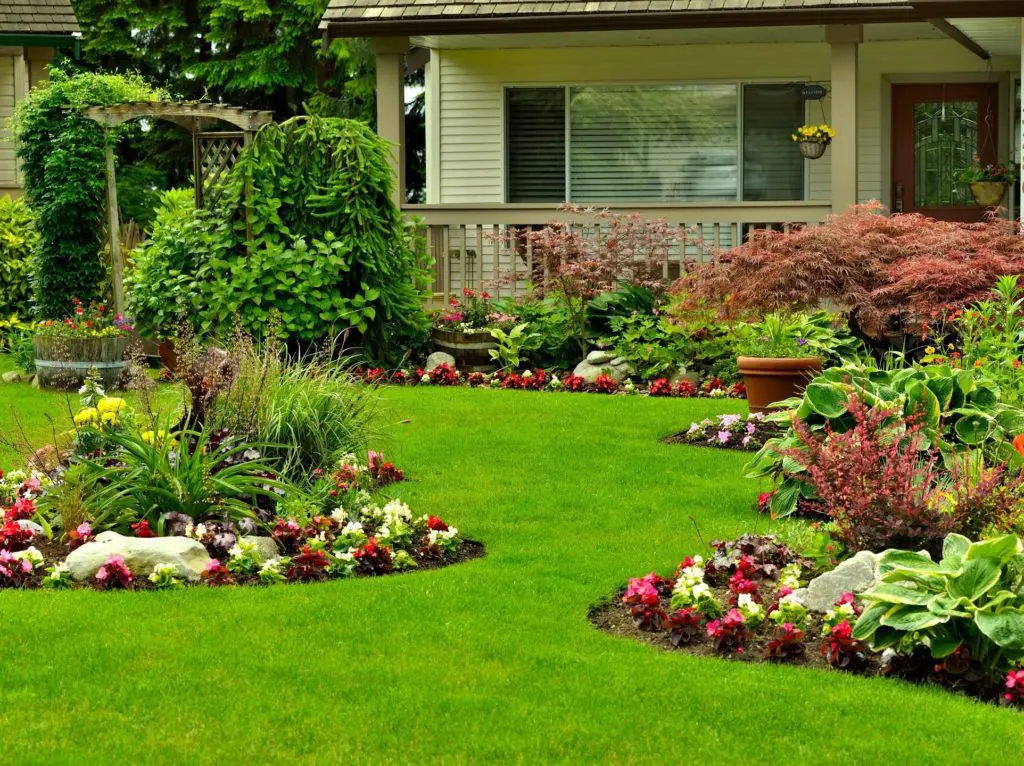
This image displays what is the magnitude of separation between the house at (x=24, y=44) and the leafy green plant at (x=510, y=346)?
327 inches

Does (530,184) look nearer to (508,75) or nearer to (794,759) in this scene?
(508,75)

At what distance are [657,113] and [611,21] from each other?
2564 mm

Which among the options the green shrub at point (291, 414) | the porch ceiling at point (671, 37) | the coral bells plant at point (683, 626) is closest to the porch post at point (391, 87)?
the porch ceiling at point (671, 37)

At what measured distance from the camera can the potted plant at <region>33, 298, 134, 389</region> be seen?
1226cm

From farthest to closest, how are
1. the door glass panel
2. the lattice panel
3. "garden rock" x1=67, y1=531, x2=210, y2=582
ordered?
1. the door glass panel
2. the lattice panel
3. "garden rock" x1=67, y1=531, x2=210, y2=582

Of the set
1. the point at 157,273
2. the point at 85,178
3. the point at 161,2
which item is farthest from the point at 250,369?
the point at 161,2

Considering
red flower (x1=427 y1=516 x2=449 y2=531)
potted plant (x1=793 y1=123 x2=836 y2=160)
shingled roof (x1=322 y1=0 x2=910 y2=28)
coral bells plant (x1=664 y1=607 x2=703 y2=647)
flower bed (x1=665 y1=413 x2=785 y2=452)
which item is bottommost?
coral bells plant (x1=664 y1=607 x2=703 y2=647)

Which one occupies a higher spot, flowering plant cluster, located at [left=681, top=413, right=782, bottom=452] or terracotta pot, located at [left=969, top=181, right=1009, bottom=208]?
terracotta pot, located at [left=969, top=181, right=1009, bottom=208]

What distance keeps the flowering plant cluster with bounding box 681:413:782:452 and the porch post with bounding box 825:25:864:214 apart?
5385 mm

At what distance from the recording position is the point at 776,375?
10000 mm

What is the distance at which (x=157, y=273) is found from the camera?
13.4 metres

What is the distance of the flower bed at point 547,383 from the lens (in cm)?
1220

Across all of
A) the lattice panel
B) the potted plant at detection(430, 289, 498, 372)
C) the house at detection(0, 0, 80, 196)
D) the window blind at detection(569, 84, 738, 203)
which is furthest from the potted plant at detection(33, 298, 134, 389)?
the house at detection(0, 0, 80, 196)

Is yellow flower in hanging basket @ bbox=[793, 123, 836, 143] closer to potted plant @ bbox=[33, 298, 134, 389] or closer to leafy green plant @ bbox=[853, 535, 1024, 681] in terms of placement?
potted plant @ bbox=[33, 298, 134, 389]
